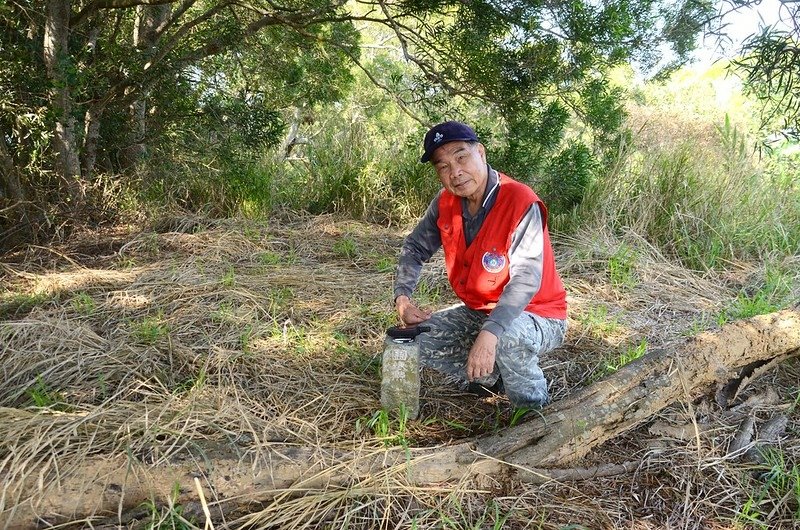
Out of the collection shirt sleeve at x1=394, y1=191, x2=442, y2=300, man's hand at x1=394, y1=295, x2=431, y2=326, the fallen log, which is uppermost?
shirt sleeve at x1=394, y1=191, x2=442, y2=300

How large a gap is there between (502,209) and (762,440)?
1323 mm

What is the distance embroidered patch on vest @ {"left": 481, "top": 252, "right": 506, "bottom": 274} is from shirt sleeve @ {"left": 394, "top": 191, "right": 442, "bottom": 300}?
392 mm

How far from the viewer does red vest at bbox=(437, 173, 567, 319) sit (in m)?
2.10

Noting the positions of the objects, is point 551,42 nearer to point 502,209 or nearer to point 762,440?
point 502,209

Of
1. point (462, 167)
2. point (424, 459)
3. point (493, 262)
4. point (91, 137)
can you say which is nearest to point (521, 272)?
point (493, 262)

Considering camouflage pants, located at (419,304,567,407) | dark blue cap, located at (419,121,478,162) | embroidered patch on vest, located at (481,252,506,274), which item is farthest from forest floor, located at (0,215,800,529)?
dark blue cap, located at (419,121,478,162)

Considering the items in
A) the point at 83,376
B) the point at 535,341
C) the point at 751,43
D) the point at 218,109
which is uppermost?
the point at 751,43

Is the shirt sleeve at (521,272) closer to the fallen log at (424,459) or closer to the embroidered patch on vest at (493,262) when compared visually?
the embroidered patch on vest at (493,262)

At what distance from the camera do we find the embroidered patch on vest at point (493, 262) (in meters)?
2.13

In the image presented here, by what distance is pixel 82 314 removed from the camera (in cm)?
282

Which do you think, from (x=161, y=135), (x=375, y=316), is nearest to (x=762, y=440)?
(x=375, y=316)

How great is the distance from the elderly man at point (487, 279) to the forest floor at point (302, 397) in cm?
21

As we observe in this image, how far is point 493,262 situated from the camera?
214 cm

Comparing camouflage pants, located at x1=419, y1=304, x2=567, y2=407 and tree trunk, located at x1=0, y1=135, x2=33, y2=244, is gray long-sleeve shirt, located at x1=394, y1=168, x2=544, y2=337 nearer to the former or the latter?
camouflage pants, located at x1=419, y1=304, x2=567, y2=407
